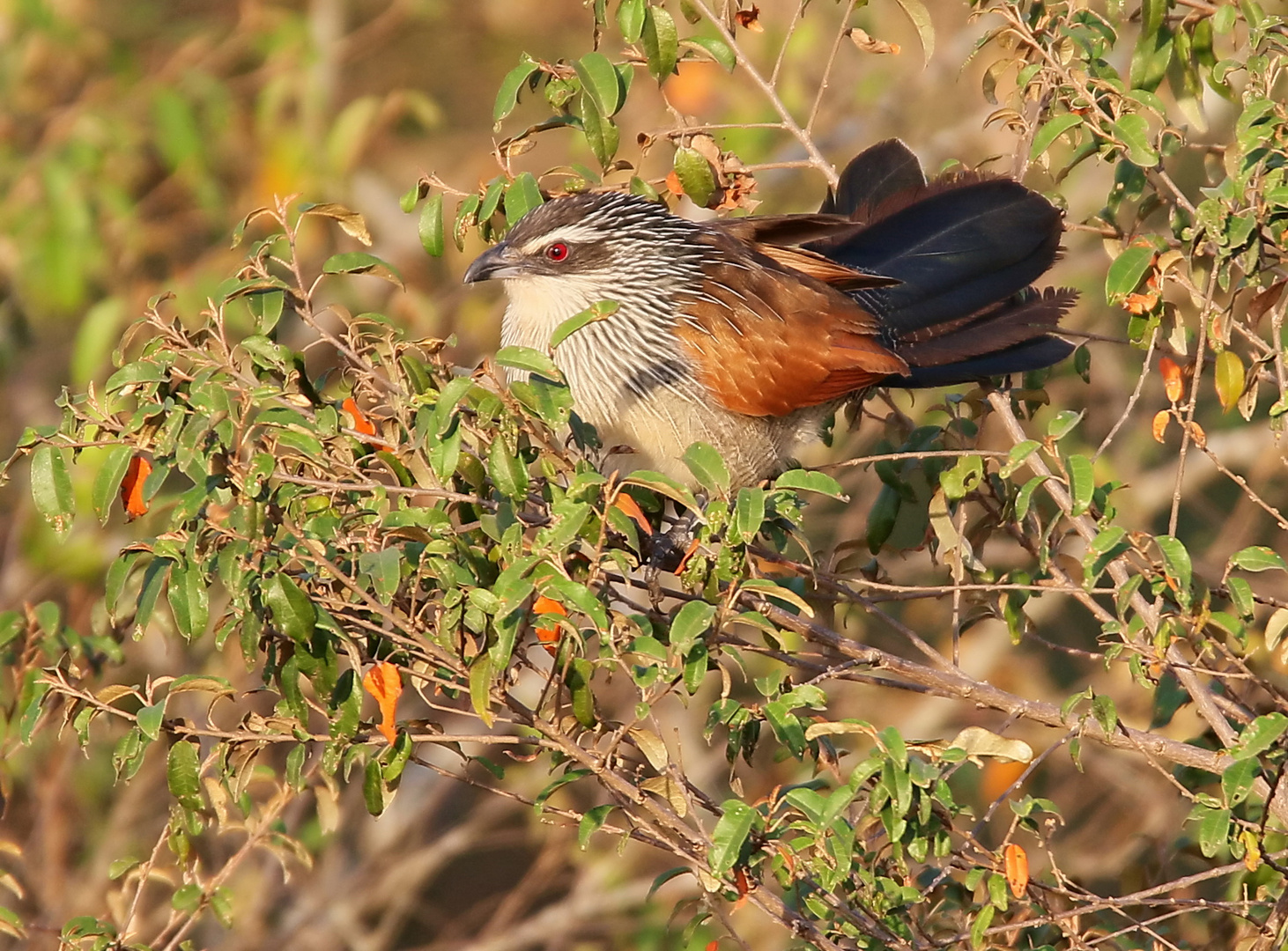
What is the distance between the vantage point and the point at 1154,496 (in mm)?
4758

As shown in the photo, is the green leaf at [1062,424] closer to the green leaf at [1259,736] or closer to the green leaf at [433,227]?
the green leaf at [1259,736]

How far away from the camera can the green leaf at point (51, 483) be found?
6.26 ft

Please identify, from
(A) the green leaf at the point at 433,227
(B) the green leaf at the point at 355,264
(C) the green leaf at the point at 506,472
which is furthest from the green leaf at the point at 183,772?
(A) the green leaf at the point at 433,227

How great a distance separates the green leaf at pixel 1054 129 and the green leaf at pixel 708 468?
0.82 metres

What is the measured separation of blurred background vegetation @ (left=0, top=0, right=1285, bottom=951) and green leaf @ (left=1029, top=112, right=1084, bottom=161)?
5.19 ft

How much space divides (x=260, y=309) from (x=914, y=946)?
1.30 metres

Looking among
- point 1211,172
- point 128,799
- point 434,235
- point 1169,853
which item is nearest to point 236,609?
point 434,235

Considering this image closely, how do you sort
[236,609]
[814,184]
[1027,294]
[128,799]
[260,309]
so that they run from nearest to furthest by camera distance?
[236,609], [260,309], [1027,294], [128,799], [814,184]

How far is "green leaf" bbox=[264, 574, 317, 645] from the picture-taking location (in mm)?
1782

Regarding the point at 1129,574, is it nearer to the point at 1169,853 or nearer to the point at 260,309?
the point at 1169,853

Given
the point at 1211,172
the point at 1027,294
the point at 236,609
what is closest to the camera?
the point at 236,609

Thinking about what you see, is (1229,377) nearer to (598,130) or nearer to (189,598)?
(598,130)

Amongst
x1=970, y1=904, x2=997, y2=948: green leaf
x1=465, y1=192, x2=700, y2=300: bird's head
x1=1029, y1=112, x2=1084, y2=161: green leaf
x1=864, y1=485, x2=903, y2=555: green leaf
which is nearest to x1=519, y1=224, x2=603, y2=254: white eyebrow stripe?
x1=465, y1=192, x2=700, y2=300: bird's head

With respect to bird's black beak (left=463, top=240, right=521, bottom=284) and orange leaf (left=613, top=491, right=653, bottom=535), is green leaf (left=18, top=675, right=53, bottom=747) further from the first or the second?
bird's black beak (left=463, top=240, right=521, bottom=284)
